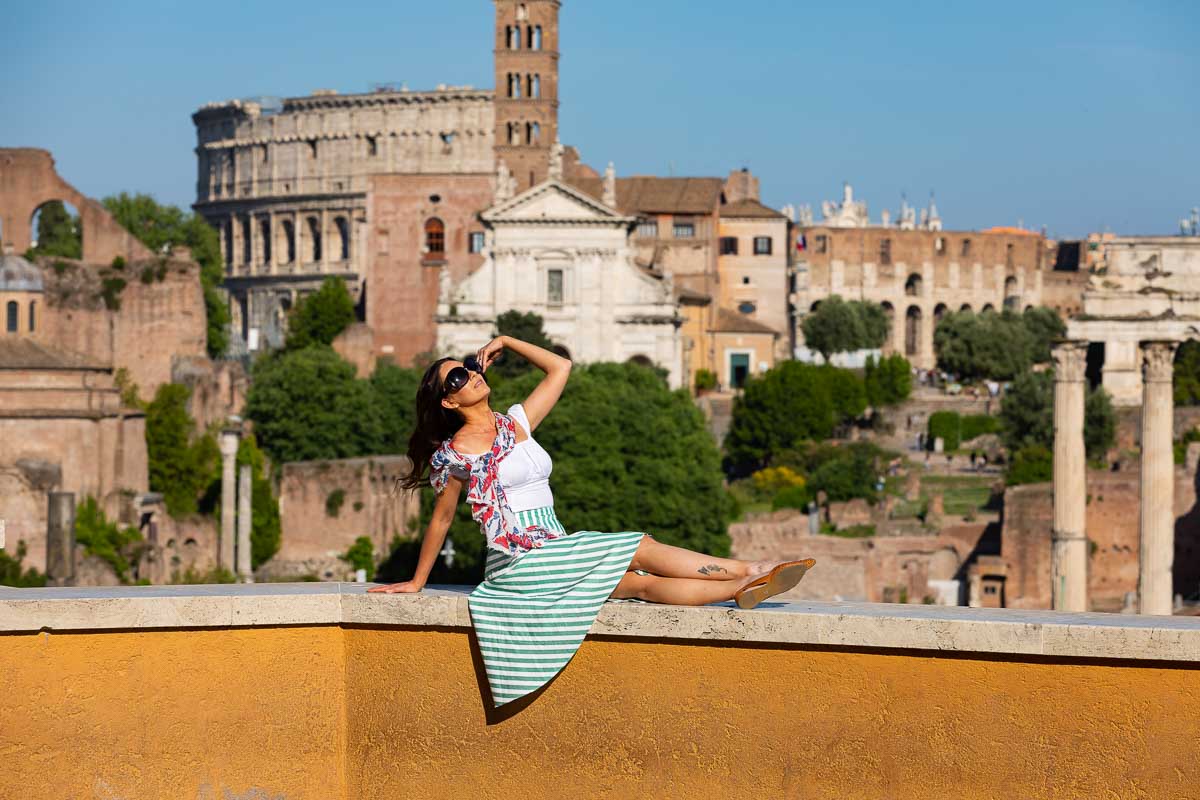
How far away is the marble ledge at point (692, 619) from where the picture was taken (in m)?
6.30

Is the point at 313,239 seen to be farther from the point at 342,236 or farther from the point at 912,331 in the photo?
the point at 912,331

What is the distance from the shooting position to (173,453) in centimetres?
4319

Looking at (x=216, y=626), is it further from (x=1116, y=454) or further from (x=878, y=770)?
(x=1116, y=454)

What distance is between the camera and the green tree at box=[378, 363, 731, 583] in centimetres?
4000

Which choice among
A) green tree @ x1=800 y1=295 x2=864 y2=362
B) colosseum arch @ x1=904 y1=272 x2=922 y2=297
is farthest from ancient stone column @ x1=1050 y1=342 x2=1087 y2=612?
colosseum arch @ x1=904 y1=272 x2=922 y2=297

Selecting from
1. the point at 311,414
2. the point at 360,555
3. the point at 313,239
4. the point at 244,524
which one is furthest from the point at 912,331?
the point at 244,524

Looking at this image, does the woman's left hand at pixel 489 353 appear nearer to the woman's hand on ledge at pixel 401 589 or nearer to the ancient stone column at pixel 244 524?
the woman's hand on ledge at pixel 401 589

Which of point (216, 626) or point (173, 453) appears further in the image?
point (173, 453)

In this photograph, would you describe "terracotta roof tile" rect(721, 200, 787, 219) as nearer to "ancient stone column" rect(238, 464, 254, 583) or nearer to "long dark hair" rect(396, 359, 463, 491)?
"ancient stone column" rect(238, 464, 254, 583)

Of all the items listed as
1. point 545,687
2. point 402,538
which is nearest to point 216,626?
point 545,687

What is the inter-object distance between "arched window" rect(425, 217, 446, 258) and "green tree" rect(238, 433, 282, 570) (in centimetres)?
2853

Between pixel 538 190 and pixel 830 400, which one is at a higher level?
pixel 538 190

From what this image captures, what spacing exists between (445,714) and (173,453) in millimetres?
37036

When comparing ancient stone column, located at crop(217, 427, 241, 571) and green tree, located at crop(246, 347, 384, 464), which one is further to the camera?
green tree, located at crop(246, 347, 384, 464)
